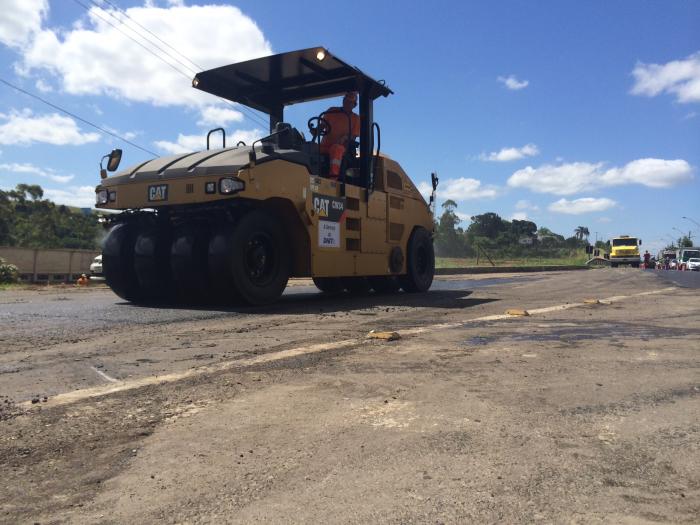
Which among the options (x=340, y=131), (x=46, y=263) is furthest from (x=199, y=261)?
(x=46, y=263)

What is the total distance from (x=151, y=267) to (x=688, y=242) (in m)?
124

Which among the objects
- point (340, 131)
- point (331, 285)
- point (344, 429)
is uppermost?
point (340, 131)

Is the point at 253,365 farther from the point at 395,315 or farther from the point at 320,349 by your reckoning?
the point at 395,315

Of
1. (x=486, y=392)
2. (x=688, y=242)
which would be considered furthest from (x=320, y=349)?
Answer: (x=688, y=242)

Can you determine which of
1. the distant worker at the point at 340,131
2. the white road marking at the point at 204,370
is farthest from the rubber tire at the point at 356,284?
the white road marking at the point at 204,370

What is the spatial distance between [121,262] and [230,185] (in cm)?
233

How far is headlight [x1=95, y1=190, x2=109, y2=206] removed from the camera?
8008 mm

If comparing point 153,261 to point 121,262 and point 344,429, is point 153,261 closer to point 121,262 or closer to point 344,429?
point 121,262

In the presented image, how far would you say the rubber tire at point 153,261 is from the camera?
7605 mm

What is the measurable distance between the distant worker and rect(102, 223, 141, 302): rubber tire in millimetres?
3312

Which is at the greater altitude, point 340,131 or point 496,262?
point 340,131

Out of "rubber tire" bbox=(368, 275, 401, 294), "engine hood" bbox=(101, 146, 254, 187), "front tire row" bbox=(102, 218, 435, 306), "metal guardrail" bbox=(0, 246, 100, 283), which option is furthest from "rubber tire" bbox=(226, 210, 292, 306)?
"metal guardrail" bbox=(0, 246, 100, 283)

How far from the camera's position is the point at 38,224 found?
42.2 meters

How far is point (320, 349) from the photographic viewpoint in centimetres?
463
